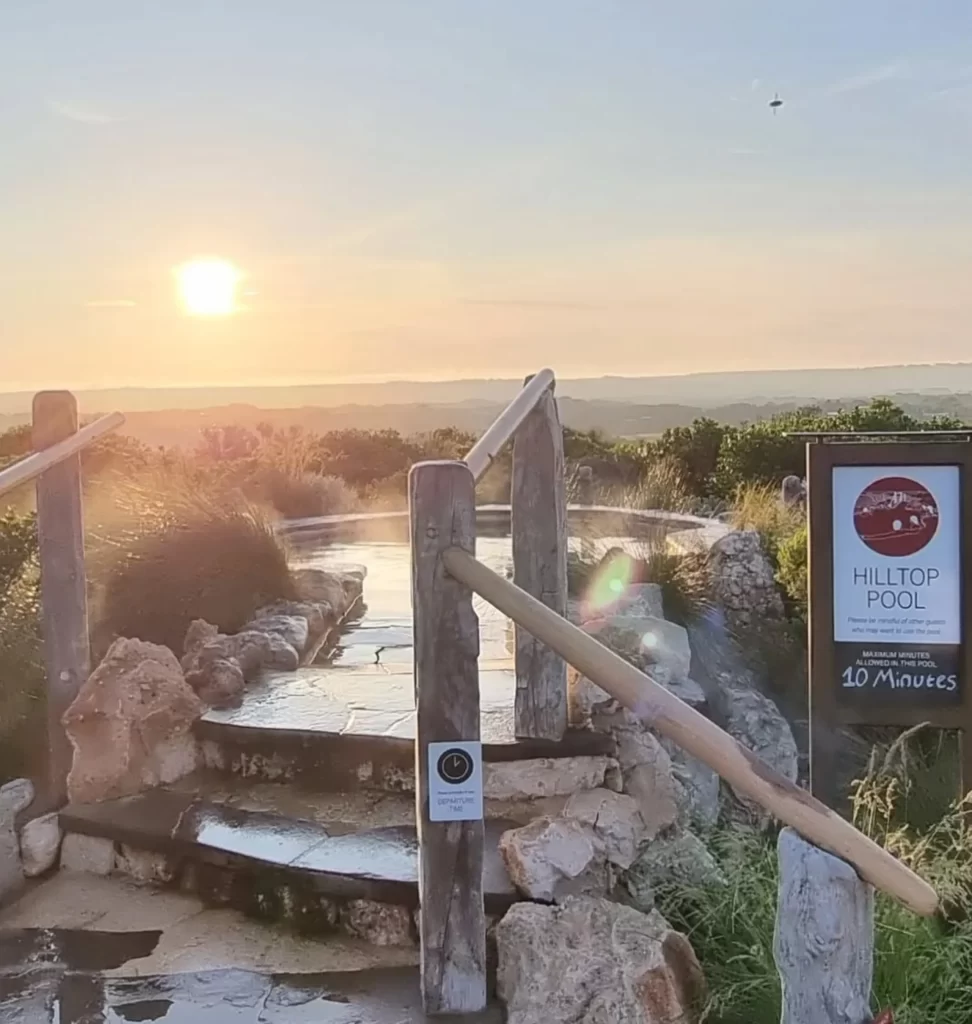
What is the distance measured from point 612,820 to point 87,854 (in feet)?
6.20

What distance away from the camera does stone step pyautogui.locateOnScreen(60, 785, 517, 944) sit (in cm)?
333

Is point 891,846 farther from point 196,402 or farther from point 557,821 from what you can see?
point 196,402

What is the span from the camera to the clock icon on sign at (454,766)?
109 inches

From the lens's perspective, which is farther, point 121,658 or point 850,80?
point 850,80

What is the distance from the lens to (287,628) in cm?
597

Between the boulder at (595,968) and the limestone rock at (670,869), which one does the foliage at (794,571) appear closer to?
the limestone rock at (670,869)

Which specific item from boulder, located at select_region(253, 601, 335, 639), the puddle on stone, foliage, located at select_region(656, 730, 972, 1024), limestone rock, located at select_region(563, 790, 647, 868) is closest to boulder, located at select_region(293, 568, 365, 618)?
boulder, located at select_region(253, 601, 335, 639)

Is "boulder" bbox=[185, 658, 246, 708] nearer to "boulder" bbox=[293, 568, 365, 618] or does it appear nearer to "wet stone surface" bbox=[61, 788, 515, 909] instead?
"wet stone surface" bbox=[61, 788, 515, 909]

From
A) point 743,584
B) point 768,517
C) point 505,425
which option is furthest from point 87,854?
point 768,517

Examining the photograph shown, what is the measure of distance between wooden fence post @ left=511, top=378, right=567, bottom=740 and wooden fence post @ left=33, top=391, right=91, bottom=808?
1675mm

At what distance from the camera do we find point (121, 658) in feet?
14.0

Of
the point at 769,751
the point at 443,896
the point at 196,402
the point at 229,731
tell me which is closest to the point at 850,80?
the point at 769,751

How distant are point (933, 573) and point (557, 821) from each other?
1.48 meters

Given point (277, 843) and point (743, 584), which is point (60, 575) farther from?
point (743, 584)
